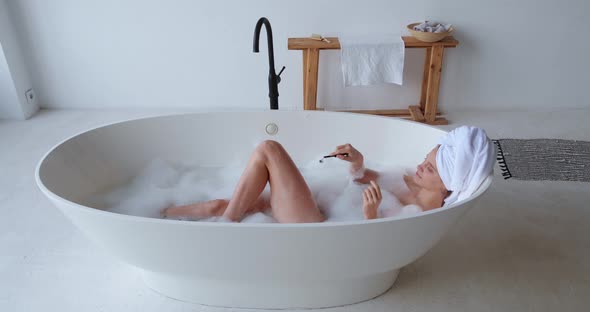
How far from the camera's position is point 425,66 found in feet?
11.4

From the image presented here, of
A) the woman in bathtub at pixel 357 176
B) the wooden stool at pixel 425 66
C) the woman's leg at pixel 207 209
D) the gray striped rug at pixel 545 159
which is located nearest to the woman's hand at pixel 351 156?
the woman in bathtub at pixel 357 176

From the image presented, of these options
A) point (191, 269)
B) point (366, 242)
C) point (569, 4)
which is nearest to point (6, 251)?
point (191, 269)

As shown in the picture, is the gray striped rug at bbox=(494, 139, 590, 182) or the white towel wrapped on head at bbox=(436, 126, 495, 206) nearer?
the white towel wrapped on head at bbox=(436, 126, 495, 206)

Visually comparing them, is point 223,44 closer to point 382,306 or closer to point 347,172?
point 347,172

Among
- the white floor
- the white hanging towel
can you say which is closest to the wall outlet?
the white floor

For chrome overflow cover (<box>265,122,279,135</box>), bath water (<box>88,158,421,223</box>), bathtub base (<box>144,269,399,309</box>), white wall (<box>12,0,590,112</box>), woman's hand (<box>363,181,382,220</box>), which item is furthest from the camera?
white wall (<box>12,0,590,112</box>)

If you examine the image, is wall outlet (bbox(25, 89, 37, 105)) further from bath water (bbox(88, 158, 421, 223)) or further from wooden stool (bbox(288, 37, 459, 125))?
wooden stool (bbox(288, 37, 459, 125))

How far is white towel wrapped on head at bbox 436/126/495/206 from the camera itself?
5.48 ft

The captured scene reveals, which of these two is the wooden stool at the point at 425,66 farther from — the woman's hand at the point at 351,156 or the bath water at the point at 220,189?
the woman's hand at the point at 351,156

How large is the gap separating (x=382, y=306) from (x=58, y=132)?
255cm

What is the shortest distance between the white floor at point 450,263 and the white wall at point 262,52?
1.14 metres

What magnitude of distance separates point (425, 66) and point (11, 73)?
2852mm

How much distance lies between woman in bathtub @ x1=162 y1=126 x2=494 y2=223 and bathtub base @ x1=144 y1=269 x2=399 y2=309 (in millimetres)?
247

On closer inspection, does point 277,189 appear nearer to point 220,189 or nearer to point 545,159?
point 220,189
